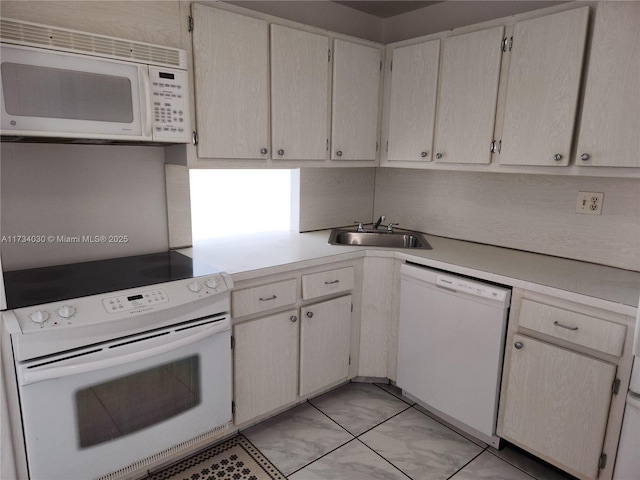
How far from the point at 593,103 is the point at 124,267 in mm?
2149

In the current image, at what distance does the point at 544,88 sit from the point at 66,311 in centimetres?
215

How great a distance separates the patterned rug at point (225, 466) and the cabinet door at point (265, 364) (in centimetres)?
15

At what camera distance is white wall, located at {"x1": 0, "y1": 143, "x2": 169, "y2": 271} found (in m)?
1.76

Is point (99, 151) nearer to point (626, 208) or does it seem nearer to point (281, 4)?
point (281, 4)

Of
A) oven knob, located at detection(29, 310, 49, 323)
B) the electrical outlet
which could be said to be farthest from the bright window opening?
the electrical outlet

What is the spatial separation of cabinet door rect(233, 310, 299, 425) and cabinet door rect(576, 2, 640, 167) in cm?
157

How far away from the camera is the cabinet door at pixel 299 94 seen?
217 cm

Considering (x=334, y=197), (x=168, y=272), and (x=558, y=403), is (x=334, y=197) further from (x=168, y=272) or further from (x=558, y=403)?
(x=558, y=403)

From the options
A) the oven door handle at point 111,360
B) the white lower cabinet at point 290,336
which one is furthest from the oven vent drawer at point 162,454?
the oven door handle at point 111,360

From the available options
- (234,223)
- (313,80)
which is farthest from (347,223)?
(313,80)

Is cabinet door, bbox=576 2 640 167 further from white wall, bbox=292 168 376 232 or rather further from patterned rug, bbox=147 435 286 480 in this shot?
patterned rug, bbox=147 435 286 480

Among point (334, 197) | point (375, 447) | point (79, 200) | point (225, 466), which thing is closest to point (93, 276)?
point (79, 200)

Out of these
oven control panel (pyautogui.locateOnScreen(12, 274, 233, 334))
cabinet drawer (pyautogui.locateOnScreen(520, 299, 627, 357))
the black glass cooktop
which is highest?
the black glass cooktop

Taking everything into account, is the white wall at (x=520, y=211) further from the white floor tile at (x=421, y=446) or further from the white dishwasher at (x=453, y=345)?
the white floor tile at (x=421, y=446)
